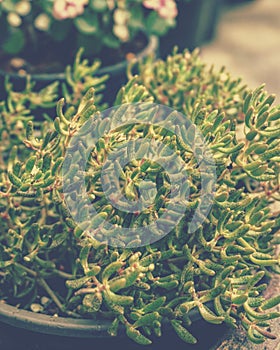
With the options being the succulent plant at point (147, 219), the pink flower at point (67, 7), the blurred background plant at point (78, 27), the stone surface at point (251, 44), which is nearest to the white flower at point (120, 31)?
the blurred background plant at point (78, 27)

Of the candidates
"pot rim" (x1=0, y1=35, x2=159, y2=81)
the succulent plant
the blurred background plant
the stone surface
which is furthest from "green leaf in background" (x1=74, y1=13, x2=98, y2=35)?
the stone surface

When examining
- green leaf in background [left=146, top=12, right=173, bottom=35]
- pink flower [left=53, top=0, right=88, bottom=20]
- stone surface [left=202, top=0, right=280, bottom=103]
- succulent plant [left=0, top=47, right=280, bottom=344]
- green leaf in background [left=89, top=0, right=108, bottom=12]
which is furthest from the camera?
stone surface [left=202, top=0, right=280, bottom=103]

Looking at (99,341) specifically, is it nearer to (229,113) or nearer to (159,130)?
(159,130)

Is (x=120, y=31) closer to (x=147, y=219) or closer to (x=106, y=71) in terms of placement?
(x=106, y=71)

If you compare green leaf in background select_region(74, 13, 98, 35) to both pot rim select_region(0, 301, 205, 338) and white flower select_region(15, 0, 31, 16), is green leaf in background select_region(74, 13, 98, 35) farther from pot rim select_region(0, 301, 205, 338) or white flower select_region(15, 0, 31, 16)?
pot rim select_region(0, 301, 205, 338)

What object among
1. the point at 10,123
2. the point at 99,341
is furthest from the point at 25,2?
the point at 99,341
